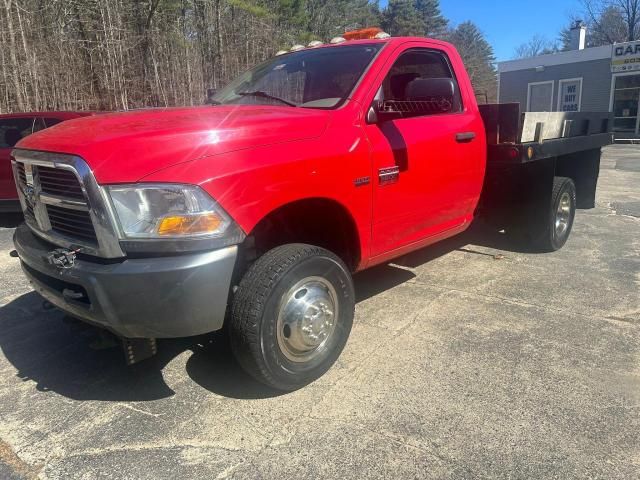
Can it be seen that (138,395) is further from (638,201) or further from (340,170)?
(638,201)

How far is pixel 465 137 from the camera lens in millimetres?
4227

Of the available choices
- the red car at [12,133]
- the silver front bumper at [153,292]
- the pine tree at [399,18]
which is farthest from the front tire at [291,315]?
the pine tree at [399,18]

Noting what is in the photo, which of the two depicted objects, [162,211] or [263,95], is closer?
[162,211]

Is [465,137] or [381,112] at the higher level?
[381,112]

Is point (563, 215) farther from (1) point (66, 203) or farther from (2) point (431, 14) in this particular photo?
(2) point (431, 14)

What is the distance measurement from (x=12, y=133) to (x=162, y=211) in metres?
6.79

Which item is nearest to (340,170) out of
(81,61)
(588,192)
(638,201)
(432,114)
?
(432,114)

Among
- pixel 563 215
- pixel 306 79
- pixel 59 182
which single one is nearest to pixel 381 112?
pixel 306 79

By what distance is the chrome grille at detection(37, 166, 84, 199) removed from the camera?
2.51 meters

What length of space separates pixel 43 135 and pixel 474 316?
126 inches

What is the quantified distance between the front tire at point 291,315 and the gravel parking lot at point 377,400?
0.19 metres

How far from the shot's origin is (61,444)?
2.57m

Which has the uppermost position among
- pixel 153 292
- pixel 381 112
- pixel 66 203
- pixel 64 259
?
pixel 381 112

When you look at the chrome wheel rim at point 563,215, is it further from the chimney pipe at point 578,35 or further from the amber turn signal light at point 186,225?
the chimney pipe at point 578,35
